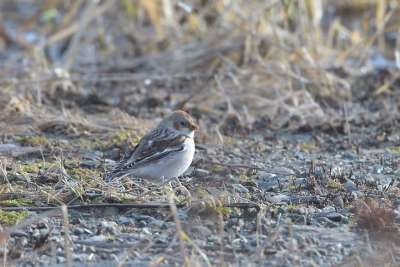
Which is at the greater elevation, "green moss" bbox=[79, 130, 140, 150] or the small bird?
"green moss" bbox=[79, 130, 140, 150]

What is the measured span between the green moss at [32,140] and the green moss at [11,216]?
2.06m

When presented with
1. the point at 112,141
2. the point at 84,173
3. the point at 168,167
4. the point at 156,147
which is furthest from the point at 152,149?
the point at 112,141

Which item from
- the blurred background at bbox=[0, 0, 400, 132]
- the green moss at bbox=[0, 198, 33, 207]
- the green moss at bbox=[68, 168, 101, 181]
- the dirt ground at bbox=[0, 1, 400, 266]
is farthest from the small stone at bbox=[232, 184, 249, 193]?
the blurred background at bbox=[0, 0, 400, 132]

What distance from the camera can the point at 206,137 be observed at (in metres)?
8.34

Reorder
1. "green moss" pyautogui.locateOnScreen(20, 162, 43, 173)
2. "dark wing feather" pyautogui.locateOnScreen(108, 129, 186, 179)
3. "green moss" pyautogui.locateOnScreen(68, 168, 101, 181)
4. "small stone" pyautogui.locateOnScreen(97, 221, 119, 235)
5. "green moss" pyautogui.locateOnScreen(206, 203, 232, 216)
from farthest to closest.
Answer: "green moss" pyautogui.locateOnScreen(20, 162, 43, 173) → "green moss" pyautogui.locateOnScreen(68, 168, 101, 181) → "dark wing feather" pyautogui.locateOnScreen(108, 129, 186, 179) → "green moss" pyautogui.locateOnScreen(206, 203, 232, 216) → "small stone" pyautogui.locateOnScreen(97, 221, 119, 235)

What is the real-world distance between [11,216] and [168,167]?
1.19 metres

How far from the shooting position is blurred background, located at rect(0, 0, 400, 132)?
9625 millimetres

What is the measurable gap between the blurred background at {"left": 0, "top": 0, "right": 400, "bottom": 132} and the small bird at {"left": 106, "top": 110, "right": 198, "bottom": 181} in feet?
6.93

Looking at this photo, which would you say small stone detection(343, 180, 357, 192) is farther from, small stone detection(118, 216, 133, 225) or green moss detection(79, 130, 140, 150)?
green moss detection(79, 130, 140, 150)

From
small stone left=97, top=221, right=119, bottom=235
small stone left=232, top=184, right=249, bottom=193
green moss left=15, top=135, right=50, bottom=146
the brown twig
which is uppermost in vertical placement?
green moss left=15, top=135, right=50, bottom=146

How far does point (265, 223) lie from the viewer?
5656 mm

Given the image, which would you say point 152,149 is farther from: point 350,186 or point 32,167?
point 350,186

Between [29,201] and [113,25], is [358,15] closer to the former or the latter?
[113,25]

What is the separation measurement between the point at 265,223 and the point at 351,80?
5.32 m
